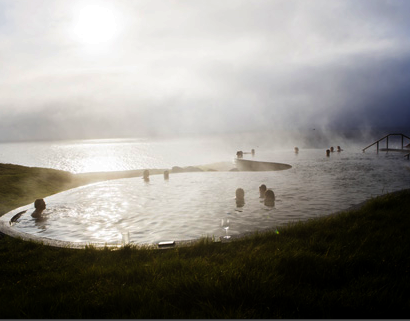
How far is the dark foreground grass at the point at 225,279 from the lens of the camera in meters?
4.16

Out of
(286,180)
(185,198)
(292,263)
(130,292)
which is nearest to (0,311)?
(130,292)

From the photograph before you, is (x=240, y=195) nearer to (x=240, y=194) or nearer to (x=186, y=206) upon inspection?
(x=240, y=194)

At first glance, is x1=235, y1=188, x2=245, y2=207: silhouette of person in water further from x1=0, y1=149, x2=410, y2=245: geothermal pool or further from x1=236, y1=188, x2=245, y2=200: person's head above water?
x1=0, y1=149, x2=410, y2=245: geothermal pool

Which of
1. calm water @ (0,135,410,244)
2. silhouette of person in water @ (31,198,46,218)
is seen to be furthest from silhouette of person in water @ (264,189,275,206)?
silhouette of person in water @ (31,198,46,218)

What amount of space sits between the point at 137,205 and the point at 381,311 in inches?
448

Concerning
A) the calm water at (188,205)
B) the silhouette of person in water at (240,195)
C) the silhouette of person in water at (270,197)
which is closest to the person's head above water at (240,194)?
the silhouette of person in water at (240,195)

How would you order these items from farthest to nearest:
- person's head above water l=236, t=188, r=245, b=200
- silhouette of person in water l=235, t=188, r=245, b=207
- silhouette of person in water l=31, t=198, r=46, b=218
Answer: person's head above water l=236, t=188, r=245, b=200 < silhouette of person in water l=235, t=188, r=245, b=207 < silhouette of person in water l=31, t=198, r=46, b=218

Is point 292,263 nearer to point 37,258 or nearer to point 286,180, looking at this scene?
point 37,258

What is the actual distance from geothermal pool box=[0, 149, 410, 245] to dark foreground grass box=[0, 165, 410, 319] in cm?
204

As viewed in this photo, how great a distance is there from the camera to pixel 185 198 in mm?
15539

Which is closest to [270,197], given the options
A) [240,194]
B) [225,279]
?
[240,194]

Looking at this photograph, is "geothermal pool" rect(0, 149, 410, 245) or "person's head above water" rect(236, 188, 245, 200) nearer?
"geothermal pool" rect(0, 149, 410, 245)

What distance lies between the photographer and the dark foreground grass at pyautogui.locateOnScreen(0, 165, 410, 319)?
4.16m

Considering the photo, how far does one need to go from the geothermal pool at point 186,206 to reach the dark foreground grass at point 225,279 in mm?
2035
